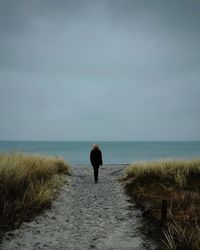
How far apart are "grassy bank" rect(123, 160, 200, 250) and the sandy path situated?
1.45 feet

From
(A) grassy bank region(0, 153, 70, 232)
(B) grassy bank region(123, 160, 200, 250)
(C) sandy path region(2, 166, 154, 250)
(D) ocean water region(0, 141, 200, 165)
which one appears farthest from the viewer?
(D) ocean water region(0, 141, 200, 165)

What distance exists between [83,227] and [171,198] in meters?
2.86

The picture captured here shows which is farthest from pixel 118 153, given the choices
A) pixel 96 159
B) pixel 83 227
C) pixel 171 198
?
pixel 83 227

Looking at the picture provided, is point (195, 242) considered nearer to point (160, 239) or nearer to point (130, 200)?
point (160, 239)

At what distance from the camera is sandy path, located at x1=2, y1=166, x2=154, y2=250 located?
7.71 m

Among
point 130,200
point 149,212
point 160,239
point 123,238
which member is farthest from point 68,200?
point 160,239

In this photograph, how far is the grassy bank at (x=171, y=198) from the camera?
7.39 m

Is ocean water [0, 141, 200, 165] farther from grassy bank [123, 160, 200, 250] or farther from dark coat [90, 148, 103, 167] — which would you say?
grassy bank [123, 160, 200, 250]

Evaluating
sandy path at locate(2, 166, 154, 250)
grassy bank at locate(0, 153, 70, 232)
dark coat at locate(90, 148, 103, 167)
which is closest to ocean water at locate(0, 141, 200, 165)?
dark coat at locate(90, 148, 103, 167)

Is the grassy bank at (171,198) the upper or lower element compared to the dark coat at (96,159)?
lower

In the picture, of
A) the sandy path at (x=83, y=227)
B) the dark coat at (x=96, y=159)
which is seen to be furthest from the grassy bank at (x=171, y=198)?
the dark coat at (x=96, y=159)

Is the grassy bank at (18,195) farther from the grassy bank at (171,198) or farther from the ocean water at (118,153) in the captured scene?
the ocean water at (118,153)

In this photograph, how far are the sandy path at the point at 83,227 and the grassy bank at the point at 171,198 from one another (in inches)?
17.4

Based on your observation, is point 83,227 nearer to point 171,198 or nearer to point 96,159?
point 171,198
